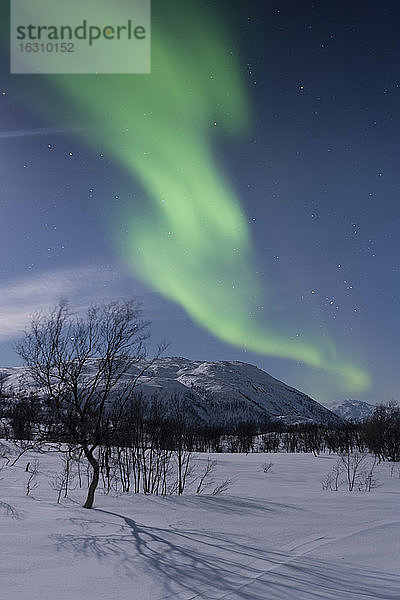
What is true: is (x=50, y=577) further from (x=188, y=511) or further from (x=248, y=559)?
(x=188, y=511)

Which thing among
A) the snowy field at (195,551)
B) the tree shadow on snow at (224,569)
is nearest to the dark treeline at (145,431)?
the snowy field at (195,551)

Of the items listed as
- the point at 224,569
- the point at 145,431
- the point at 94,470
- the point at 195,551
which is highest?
the point at 94,470

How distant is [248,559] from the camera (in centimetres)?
951

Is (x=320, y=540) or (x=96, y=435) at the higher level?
(x=96, y=435)

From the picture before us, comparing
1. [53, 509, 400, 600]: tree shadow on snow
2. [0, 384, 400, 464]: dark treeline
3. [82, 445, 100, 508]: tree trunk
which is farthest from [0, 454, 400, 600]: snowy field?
[0, 384, 400, 464]: dark treeline

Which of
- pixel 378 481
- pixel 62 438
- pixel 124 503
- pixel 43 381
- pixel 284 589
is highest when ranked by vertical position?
pixel 43 381

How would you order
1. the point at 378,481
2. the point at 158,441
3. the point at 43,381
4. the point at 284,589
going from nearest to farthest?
the point at 284,589
the point at 43,381
the point at 158,441
the point at 378,481

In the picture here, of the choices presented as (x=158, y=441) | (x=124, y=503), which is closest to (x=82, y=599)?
(x=124, y=503)

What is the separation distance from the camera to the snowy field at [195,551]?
296 inches

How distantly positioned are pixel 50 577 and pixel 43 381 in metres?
7.30

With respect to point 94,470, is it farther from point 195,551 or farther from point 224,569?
point 224,569

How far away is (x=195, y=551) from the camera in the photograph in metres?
10.1

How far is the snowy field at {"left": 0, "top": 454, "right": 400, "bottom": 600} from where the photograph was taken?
7523 mm

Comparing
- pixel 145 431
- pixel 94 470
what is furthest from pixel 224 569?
pixel 145 431
